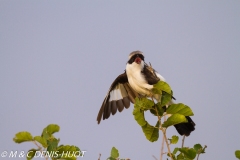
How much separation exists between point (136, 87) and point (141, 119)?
3.33 metres

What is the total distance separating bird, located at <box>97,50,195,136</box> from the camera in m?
7.59

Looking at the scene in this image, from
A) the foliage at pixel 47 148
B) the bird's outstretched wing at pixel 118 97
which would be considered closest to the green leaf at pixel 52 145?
the foliage at pixel 47 148

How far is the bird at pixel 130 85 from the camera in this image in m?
7.59

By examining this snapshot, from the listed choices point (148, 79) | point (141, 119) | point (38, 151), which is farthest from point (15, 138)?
point (148, 79)

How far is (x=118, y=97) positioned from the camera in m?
9.27

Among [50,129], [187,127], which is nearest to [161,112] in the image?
[50,129]

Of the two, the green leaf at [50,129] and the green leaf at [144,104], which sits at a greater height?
the green leaf at [144,104]

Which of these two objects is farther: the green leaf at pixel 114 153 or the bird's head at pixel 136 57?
the bird's head at pixel 136 57

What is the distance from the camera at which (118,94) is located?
9.38 metres

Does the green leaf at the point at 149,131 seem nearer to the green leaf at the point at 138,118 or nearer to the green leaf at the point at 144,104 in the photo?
the green leaf at the point at 138,118

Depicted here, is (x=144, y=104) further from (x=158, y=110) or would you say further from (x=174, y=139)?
(x=174, y=139)

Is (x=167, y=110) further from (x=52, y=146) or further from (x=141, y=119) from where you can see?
(x=52, y=146)

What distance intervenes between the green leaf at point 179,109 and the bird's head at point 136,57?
11.3ft

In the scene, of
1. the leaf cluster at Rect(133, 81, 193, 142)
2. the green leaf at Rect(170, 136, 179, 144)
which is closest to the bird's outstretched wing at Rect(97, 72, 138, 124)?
the green leaf at Rect(170, 136, 179, 144)
